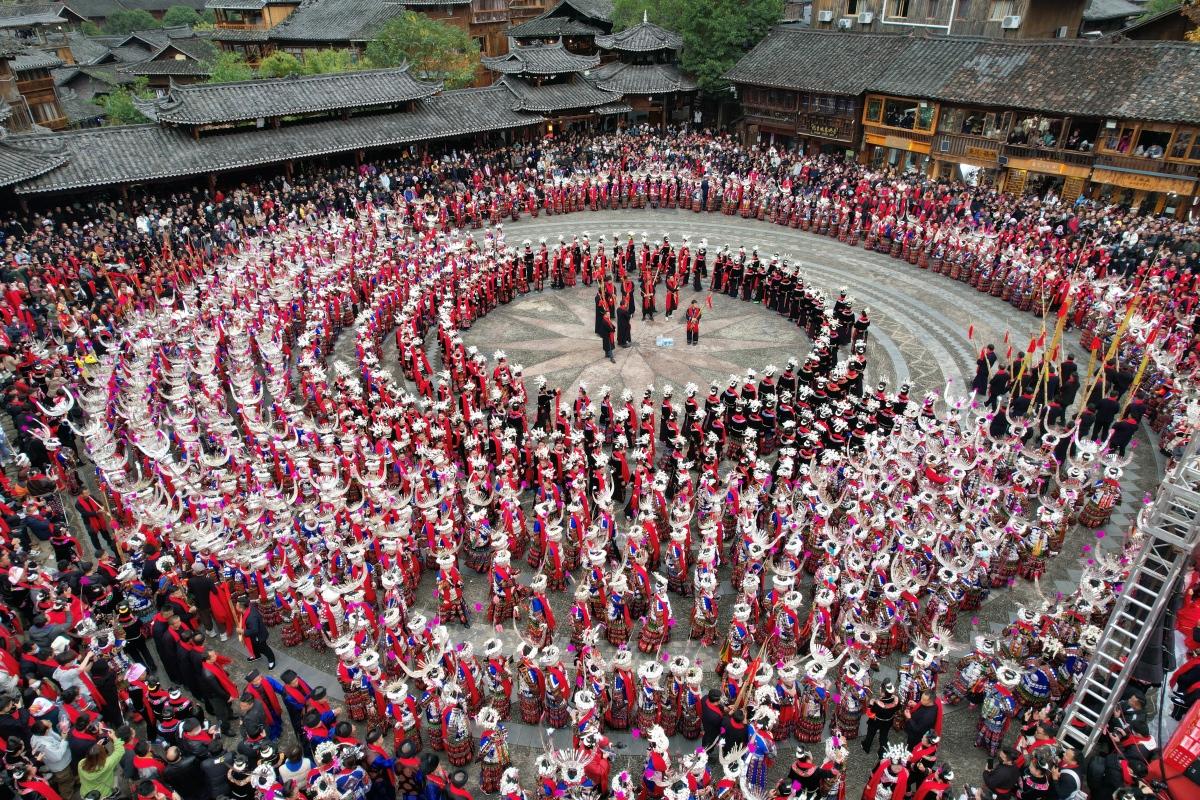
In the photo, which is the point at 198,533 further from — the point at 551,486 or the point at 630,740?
the point at 630,740

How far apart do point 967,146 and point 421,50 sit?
94.5ft

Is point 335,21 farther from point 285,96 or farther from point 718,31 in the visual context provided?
→ point 718,31

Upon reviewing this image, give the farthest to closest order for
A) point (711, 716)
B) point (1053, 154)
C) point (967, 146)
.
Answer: point (967, 146) → point (1053, 154) → point (711, 716)

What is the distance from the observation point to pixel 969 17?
118 feet

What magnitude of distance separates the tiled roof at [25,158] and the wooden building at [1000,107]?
31729 millimetres

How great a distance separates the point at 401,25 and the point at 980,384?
1441 inches

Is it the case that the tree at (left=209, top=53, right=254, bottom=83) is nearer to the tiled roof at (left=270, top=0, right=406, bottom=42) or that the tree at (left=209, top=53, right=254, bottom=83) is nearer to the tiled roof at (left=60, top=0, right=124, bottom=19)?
the tiled roof at (left=270, top=0, right=406, bottom=42)

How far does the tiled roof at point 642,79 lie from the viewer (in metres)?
43.2

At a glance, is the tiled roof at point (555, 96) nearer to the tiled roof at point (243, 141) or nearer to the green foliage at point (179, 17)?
the tiled roof at point (243, 141)

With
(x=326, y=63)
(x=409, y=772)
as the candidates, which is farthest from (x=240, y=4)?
(x=409, y=772)

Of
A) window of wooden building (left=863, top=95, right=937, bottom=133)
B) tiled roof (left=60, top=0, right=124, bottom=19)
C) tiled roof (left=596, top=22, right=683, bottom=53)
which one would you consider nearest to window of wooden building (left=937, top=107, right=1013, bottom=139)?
window of wooden building (left=863, top=95, right=937, bottom=133)

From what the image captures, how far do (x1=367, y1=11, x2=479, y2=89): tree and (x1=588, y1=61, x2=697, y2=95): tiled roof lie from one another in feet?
26.2

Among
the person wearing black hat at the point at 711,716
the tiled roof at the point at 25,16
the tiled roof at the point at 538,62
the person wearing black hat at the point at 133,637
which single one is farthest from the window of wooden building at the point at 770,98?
the tiled roof at the point at 25,16

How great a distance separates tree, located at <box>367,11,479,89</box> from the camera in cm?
4069
